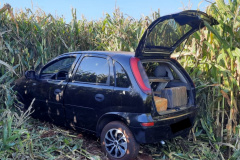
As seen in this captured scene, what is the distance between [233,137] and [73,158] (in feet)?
8.80

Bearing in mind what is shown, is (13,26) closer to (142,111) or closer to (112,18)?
(112,18)

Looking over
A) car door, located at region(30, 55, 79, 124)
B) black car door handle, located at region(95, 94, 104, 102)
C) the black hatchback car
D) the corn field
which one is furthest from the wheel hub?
car door, located at region(30, 55, 79, 124)

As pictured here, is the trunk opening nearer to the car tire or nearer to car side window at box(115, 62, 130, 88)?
car side window at box(115, 62, 130, 88)

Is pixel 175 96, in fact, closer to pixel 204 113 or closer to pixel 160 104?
pixel 160 104

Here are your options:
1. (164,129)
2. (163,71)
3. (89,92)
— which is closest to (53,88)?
(89,92)

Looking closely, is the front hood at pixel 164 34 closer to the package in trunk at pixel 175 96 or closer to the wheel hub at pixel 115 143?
the package in trunk at pixel 175 96

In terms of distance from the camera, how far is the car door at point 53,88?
415cm

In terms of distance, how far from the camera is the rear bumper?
124 inches

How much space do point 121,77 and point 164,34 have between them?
1186 mm

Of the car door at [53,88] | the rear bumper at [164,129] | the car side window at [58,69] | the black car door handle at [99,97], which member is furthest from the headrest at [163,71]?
the car side window at [58,69]

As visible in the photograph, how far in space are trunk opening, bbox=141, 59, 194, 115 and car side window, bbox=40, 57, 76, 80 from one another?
1.50 metres

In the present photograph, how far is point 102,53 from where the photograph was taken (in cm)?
370

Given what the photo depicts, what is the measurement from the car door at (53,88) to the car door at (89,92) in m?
0.19

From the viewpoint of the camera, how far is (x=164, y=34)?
3.97m
